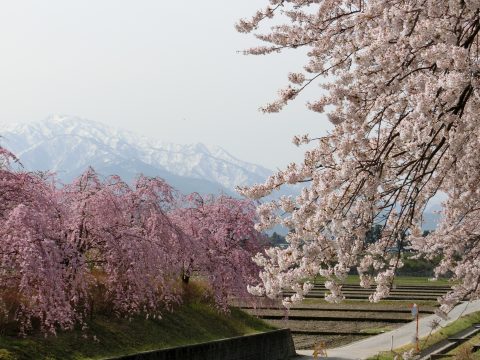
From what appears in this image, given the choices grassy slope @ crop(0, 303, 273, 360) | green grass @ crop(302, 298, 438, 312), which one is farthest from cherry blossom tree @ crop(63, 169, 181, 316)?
green grass @ crop(302, 298, 438, 312)

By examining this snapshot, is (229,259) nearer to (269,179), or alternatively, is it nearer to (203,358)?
(203,358)

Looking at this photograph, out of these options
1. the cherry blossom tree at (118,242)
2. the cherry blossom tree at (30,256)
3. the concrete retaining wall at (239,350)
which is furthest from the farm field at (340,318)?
the cherry blossom tree at (30,256)

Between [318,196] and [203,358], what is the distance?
1213cm

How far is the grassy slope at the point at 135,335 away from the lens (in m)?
15.0

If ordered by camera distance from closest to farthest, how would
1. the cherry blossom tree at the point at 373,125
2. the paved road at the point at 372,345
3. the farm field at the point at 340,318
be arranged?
the cherry blossom tree at the point at 373,125 → the paved road at the point at 372,345 → the farm field at the point at 340,318

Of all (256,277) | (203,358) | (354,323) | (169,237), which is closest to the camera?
(203,358)

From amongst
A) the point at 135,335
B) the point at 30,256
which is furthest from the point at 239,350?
the point at 30,256

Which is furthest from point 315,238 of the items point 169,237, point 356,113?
point 169,237

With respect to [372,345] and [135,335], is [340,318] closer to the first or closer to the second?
[372,345]

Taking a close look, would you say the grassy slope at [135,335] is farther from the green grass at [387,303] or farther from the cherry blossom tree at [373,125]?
the green grass at [387,303]

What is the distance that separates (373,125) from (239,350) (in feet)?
49.5

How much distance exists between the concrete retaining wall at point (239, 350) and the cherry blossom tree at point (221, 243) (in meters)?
2.03

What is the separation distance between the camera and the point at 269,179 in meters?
8.31

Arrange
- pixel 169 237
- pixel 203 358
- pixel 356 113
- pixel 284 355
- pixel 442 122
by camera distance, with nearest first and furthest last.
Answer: pixel 442 122 < pixel 356 113 < pixel 203 358 < pixel 169 237 < pixel 284 355
